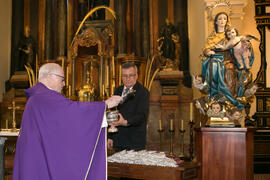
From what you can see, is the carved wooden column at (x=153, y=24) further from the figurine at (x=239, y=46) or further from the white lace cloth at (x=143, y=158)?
the white lace cloth at (x=143, y=158)

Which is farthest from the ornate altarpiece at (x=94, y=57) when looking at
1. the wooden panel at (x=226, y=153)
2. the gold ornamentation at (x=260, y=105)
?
the wooden panel at (x=226, y=153)

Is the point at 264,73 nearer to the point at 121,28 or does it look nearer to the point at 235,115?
the point at 121,28

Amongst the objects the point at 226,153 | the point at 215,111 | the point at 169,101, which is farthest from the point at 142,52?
the point at 226,153

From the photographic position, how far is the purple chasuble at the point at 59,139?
10.1ft

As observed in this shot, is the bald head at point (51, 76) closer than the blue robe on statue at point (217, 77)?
Yes

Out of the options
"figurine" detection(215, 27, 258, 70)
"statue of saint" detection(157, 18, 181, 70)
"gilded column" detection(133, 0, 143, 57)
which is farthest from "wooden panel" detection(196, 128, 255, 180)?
"gilded column" detection(133, 0, 143, 57)

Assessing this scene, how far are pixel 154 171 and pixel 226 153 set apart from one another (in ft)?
2.77

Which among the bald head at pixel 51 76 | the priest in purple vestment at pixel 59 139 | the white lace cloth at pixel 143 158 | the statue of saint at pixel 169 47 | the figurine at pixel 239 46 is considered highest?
the statue of saint at pixel 169 47

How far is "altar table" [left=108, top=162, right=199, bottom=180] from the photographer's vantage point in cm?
353

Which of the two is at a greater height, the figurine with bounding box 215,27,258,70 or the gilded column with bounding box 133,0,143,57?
the gilded column with bounding box 133,0,143,57

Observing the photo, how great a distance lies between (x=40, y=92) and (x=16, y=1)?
835cm

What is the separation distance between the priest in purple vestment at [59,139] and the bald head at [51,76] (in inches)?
3.9

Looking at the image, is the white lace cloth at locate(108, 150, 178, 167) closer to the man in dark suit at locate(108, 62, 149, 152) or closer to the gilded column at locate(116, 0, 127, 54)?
the man in dark suit at locate(108, 62, 149, 152)

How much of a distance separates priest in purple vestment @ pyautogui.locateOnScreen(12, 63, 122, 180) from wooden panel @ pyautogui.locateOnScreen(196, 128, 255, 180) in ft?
4.29
